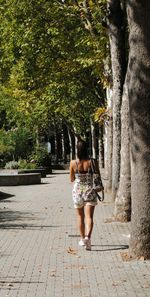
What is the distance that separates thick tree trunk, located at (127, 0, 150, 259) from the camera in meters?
9.91

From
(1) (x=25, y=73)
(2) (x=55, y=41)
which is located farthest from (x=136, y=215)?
(1) (x=25, y=73)

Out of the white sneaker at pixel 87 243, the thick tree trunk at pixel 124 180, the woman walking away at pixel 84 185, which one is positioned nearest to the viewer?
the white sneaker at pixel 87 243

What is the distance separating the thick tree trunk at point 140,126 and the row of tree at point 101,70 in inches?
0.6

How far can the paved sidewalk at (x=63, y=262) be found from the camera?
8000 millimetres

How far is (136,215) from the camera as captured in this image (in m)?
10.0

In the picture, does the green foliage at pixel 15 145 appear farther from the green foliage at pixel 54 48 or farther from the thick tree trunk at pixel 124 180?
the thick tree trunk at pixel 124 180

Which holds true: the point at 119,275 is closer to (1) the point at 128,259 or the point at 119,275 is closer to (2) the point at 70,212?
(1) the point at 128,259

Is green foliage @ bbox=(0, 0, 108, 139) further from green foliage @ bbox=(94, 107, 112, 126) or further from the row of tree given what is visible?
green foliage @ bbox=(94, 107, 112, 126)

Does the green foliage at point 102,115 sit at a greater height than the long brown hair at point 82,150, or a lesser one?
greater

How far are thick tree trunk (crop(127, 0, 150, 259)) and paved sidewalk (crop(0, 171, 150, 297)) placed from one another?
475 millimetres

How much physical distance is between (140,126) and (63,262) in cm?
222

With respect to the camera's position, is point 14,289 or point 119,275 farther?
point 119,275

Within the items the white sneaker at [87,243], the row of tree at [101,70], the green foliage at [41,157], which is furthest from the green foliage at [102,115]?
the green foliage at [41,157]

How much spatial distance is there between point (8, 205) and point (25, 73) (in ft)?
34.2
